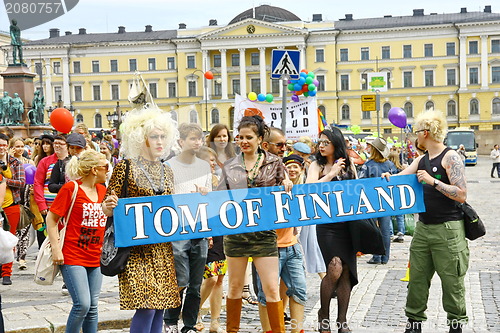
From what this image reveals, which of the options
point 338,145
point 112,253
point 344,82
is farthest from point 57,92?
point 112,253

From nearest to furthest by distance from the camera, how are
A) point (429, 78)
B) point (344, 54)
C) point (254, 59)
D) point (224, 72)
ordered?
point (429, 78) → point (344, 54) → point (224, 72) → point (254, 59)

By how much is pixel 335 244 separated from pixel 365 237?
0.26 metres

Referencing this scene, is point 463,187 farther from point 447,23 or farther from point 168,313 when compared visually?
point 447,23

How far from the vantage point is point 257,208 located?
5.62m

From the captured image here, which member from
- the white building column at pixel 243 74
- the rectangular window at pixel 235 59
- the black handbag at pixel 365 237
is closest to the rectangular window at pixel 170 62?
the rectangular window at pixel 235 59

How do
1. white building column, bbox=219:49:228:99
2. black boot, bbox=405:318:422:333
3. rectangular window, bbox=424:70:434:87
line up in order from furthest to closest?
white building column, bbox=219:49:228:99 < rectangular window, bbox=424:70:434:87 < black boot, bbox=405:318:422:333

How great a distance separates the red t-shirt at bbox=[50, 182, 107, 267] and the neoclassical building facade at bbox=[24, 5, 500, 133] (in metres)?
75.8

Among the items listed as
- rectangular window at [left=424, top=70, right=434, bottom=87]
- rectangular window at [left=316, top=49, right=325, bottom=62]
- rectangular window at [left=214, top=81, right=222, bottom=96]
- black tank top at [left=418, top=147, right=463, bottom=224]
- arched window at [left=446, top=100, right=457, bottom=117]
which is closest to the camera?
black tank top at [left=418, top=147, right=463, bottom=224]

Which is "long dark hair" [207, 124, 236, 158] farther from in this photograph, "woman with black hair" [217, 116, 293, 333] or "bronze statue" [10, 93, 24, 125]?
"bronze statue" [10, 93, 24, 125]

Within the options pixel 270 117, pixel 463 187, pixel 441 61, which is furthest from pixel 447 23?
pixel 463 187

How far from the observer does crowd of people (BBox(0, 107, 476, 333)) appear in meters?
4.84

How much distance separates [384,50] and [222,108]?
20413 mm

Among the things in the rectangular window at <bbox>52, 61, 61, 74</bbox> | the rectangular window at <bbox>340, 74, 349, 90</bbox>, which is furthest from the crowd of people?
the rectangular window at <bbox>52, 61, 61, 74</bbox>

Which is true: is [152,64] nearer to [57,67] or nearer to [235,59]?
[235,59]
